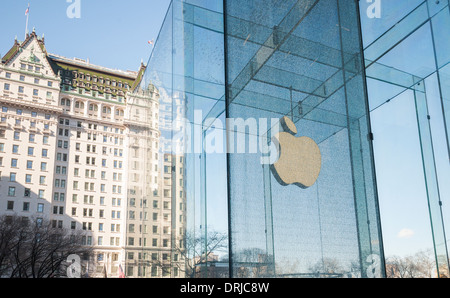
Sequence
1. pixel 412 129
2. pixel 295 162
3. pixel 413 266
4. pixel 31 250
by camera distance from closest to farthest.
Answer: pixel 413 266
pixel 295 162
pixel 412 129
pixel 31 250

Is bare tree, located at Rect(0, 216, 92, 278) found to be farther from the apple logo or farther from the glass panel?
the apple logo

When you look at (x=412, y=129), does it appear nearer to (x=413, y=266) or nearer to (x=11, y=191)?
(x=413, y=266)

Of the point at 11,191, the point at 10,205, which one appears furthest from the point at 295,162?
the point at 11,191

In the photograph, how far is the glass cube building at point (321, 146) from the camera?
10.6 ft

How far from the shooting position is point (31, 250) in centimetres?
2873

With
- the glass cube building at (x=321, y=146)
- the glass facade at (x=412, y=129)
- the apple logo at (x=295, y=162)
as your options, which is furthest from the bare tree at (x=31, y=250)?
the glass facade at (x=412, y=129)

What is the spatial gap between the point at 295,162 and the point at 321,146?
279 millimetres

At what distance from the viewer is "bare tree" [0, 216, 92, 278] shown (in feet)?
86.4

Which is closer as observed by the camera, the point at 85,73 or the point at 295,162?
the point at 295,162

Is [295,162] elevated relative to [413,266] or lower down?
elevated

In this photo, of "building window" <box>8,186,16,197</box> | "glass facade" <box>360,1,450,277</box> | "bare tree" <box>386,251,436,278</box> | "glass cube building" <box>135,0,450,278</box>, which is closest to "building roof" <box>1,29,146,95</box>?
"building window" <box>8,186,16,197</box>

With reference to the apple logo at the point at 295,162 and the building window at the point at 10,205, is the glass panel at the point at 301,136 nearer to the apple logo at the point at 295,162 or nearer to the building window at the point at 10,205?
the apple logo at the point at 295,162

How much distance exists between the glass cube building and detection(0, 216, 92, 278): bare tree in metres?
24.7

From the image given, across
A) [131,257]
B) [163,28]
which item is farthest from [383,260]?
[163,28]
